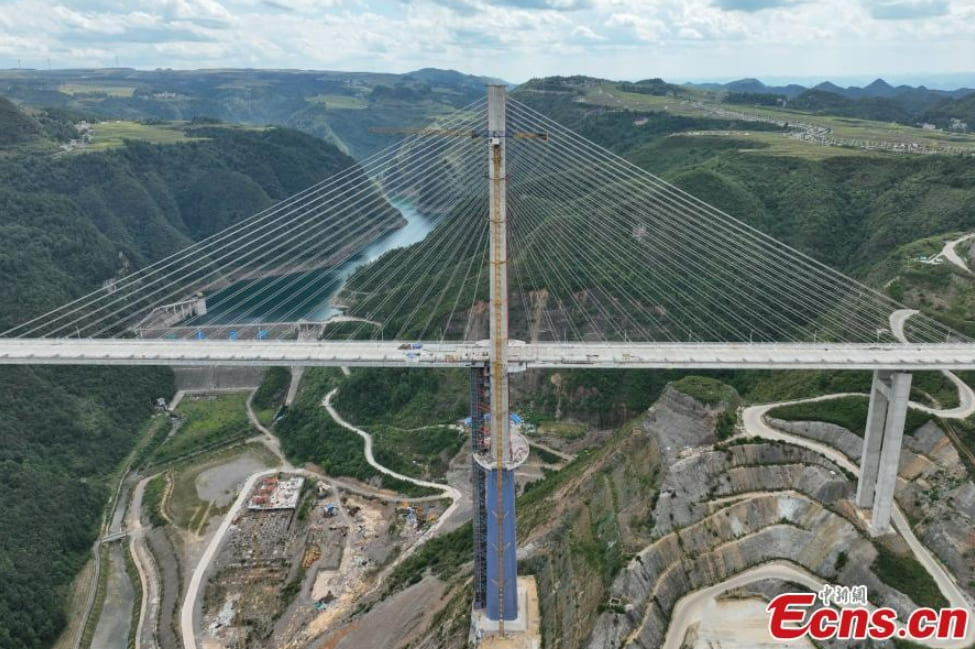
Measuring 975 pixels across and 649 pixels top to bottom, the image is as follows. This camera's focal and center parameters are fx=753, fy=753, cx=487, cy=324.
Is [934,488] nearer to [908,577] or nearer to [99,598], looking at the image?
[908,577]

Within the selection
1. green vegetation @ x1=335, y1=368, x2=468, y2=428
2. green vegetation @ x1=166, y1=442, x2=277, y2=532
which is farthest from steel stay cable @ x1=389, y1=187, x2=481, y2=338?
green vegetation @ x1=166, y1=442, x2=277, y2=532

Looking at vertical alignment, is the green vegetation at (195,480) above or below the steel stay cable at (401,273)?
below

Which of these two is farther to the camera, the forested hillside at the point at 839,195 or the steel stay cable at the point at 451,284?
the forested hillside at the point at 839,195

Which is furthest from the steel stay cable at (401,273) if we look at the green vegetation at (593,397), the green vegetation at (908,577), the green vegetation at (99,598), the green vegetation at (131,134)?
the green vegetation at (131,134)

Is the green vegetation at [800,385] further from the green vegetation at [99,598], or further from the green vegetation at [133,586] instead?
the green vegetation at [99,598]

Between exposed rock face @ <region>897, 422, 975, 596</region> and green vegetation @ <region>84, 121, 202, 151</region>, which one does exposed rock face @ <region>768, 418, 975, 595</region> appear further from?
green vegetation @ <region>84, 121, 202, 151</region>

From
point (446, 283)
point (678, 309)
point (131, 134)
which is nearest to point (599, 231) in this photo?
point (678, 309)

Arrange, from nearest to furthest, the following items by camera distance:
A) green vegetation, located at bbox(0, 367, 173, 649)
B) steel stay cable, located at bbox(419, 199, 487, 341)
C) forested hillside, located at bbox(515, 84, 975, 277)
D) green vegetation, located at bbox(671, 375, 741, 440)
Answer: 1. green vegetation, located at bbox(671, 375, 741, 440)
2. green vegetation, located at bbox(0, 367, 173, 649)
3. steel stay cable, located at bbox(419, 199, 487, 341)
4. forested hillside, located at bbox(515, 84, 975, 277)
